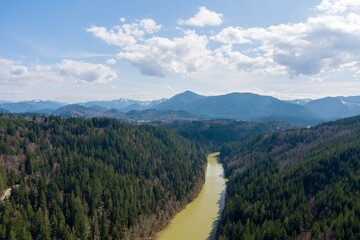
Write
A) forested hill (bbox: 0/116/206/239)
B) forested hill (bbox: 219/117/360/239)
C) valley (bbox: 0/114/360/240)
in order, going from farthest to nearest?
forested hill (bbox: 0/116/206/239) < valley (bbox: 0/114/360/240) < forested hill (bbox: 219/117/360/239)

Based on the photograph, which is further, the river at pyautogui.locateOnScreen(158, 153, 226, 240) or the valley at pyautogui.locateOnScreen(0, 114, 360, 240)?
the river at pyautogui.locateOnScreen(158, 153, 226, 240)

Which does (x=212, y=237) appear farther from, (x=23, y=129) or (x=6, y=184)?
(x=23, y=129)

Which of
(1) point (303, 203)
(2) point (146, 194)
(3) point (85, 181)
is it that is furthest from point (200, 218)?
(3) point (85, 181)

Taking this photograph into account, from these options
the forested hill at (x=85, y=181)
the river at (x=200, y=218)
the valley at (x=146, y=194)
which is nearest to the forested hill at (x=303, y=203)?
the valley at (x=146, y=194)

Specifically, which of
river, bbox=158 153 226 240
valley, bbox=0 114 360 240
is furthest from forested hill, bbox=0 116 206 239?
river, bbox=158 153 226 240

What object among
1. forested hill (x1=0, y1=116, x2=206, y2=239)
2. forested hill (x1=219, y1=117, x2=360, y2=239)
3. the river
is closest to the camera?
forested hill (x1=219, y1=117, x2=360, y2=239)

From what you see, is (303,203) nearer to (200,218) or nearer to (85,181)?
(200,218)

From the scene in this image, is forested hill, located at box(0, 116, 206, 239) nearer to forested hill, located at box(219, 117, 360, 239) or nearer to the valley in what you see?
the valley

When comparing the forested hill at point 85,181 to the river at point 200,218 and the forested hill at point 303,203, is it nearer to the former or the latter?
the river at point 200,218
